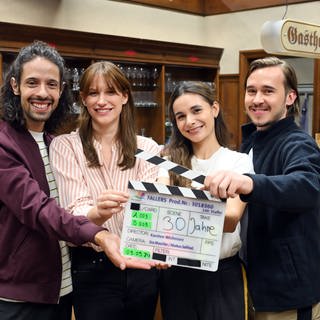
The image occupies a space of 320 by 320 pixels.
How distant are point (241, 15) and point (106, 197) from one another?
21.3 feet

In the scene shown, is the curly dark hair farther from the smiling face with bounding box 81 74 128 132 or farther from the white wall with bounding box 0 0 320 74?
the white wall with bounding box 0 0 320 74

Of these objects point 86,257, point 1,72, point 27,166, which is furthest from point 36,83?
point 1,72

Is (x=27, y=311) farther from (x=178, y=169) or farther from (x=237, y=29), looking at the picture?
(x=237, y=29)

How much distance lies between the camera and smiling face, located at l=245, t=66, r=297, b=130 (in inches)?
85.7

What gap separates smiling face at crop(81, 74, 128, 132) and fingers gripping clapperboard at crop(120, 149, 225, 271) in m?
0.38

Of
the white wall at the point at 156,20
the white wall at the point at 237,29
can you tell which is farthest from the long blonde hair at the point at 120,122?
the white wall at the point at 237,29

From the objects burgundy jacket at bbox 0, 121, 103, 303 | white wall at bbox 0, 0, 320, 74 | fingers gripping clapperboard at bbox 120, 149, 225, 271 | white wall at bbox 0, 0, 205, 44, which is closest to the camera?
fingers gripping clapperboard at bbox 120, 149, 225, 271

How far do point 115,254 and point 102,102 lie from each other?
67 cm

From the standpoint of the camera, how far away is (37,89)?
6.97 ft

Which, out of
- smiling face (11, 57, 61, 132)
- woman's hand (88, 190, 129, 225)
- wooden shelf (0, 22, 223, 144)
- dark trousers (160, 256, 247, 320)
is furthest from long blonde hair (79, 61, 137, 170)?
wooden shelf (0, 22, 223, 144)

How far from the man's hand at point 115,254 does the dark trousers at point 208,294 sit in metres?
0.24

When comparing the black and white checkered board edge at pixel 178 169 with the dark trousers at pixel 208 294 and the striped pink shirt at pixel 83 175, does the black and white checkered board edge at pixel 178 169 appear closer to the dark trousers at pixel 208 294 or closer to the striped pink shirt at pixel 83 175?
the striped pink shirt at pixel 83 175

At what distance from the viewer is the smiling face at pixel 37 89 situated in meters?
2.12

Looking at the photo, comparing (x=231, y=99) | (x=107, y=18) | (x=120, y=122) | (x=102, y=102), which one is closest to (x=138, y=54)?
(x=107, y=18)
